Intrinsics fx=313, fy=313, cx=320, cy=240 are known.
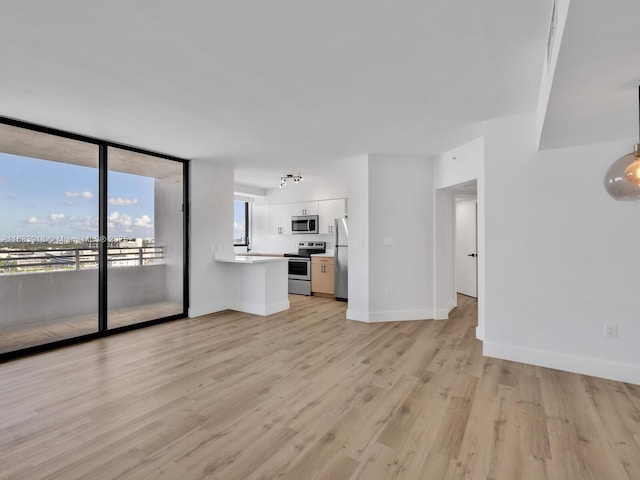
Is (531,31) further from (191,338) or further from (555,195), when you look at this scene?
(191,338)

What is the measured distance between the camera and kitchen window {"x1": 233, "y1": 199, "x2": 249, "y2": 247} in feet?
26.2

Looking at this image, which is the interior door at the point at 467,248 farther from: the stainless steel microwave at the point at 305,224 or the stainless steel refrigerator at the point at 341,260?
the stainless steel microwave at the point at 305,224

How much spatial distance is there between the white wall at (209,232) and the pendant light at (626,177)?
4907 mm

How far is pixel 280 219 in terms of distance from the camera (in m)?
7.70

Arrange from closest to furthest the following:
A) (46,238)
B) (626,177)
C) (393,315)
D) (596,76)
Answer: (596,76) → (626,177) → (46,238) → (393,315)

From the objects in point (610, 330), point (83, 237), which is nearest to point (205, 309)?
point (83, 237)

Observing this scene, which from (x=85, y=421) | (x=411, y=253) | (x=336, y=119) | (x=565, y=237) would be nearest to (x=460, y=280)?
(x=411, y=253)

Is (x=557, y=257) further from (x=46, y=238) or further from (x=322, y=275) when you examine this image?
(x=46, y=238)

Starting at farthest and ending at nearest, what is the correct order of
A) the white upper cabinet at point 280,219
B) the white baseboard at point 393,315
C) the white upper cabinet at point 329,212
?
the white upper cabinet at point 280,219 < the white upper cabinet at point 329,212 < the white baseboard at point 393,315

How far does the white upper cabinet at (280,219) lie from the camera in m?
7.57

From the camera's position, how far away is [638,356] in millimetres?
2686

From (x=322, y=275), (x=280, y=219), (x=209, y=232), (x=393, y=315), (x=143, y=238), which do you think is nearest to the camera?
(x=143, y=238)

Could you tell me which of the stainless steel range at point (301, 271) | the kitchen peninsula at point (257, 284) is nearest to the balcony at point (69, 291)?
the kitchen peninsula at point (257, 284)

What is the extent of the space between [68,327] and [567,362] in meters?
5.42
